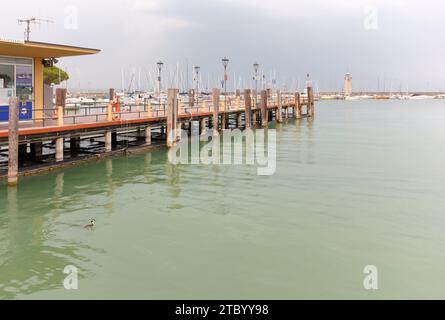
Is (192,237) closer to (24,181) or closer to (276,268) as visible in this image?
(276,268)

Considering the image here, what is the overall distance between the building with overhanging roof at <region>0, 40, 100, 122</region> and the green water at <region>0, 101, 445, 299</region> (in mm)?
3535

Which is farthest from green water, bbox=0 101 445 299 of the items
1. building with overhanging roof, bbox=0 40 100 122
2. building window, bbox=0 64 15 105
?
building window, bbox=0 64 15 105

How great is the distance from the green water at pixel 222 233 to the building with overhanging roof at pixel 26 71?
3535 mm

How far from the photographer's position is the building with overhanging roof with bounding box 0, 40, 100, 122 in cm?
1981

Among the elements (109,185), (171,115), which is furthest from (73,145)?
(109,185)

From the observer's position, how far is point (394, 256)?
11641mm

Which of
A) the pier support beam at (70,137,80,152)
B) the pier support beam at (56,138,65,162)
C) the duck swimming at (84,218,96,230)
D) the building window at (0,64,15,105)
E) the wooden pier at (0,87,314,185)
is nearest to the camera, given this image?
the duck swimming at (84,218,96,230)

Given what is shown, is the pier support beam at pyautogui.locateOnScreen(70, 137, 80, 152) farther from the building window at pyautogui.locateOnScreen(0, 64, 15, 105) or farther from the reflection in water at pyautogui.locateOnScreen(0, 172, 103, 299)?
the reflection in water at pyautogui.locateOnScreen(0, 172, 103, 299)

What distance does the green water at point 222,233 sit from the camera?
9.91m

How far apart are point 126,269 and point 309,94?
60097 millimetres

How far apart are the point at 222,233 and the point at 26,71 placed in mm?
13220

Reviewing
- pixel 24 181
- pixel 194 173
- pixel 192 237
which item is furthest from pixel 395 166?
pixel 24 181

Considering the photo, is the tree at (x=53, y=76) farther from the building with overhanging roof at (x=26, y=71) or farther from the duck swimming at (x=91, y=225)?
the duck swimming at (x=91, y=225)

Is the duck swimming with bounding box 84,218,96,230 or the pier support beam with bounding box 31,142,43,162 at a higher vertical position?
the pier support beam with bounding box 31,142,43,162
